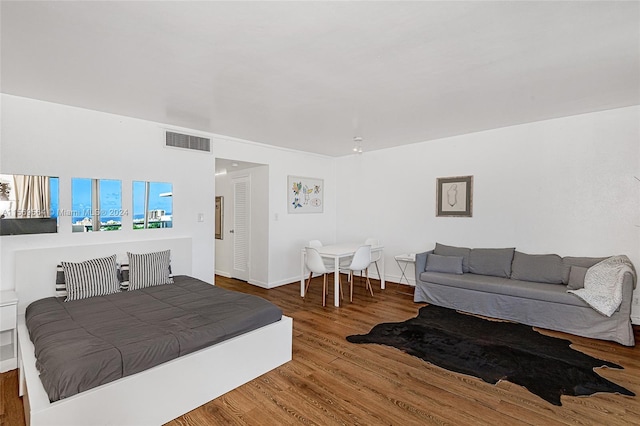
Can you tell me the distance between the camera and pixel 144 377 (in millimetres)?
2057

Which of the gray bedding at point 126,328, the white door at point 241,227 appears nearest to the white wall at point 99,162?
the gray bedding at point 126,328

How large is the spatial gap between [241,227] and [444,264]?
3.76 meters

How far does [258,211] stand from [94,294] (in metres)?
2.97

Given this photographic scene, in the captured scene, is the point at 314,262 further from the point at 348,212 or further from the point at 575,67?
the point at 575,67

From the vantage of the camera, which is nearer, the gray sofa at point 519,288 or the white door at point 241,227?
the gray sofa at point 519,288

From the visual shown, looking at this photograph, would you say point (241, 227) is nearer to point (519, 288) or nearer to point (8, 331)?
point (8, 331)

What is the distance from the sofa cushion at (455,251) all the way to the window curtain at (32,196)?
5119 millimetres

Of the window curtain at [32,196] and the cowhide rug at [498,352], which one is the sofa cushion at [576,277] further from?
the window curtain at [32,196]

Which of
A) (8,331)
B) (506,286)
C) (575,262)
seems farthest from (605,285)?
(8,331)

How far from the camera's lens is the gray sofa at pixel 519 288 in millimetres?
3389

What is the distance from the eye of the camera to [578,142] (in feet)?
13.3

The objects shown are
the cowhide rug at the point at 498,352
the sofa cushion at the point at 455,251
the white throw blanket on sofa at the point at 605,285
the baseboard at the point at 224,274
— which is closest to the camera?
the cowhide rug at the point at 498,352

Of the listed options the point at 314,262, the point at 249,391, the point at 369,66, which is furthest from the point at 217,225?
the point at 369,66

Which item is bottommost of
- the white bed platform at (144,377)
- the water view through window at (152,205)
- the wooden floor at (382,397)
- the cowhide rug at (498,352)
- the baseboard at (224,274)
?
the wooden floor at (382,397)
